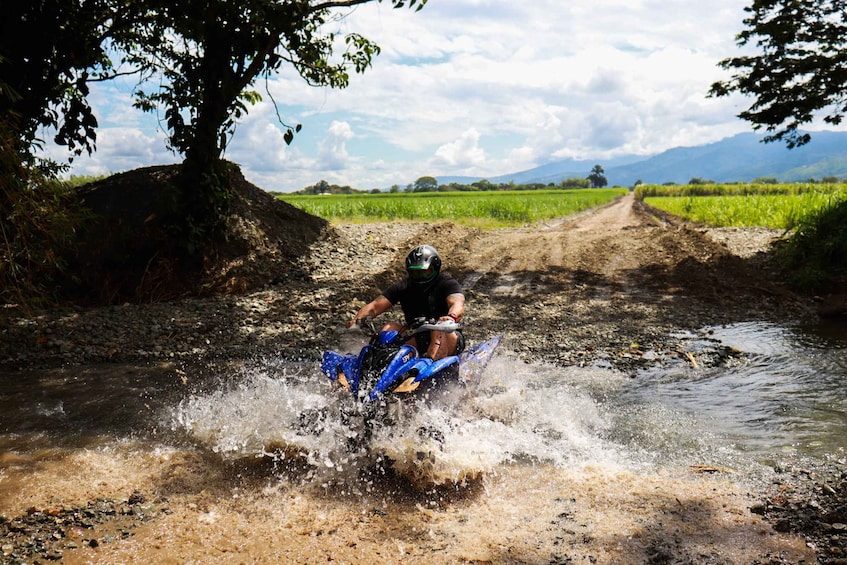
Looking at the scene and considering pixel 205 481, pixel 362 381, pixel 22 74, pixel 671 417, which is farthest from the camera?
pixel 22 74

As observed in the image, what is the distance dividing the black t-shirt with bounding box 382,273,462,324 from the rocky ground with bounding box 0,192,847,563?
2501 mm

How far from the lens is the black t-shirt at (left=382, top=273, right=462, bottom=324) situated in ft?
21.3

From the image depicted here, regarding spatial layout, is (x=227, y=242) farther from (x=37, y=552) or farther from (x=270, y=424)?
(x=37, y=552)

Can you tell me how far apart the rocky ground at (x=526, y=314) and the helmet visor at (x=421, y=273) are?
2817 millimetres

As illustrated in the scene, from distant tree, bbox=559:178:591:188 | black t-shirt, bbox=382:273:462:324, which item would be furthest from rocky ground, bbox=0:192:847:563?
distant tree, bbox=559:178:591:188

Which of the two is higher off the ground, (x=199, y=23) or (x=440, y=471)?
(x=199, y=23)

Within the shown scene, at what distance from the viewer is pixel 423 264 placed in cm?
614

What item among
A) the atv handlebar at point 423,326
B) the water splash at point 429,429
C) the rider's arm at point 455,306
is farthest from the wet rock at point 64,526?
the rider's arm at point 455,306

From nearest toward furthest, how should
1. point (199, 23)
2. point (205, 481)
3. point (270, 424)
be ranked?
point (205, 481) → point (270, 424) → point (199, 23)

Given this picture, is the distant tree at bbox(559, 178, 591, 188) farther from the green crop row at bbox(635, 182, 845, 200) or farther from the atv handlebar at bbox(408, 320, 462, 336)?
the atv handlebar at bbox(408, 320, 462, 336)

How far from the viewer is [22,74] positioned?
10547mm

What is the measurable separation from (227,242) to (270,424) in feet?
27.2

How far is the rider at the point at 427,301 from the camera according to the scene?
20.1 feet

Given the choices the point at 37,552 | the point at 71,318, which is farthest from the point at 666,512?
the point at 71,318
